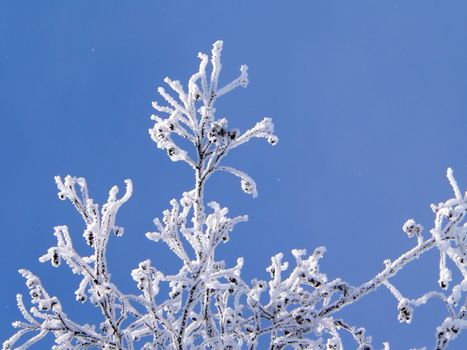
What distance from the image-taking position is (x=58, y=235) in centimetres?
430

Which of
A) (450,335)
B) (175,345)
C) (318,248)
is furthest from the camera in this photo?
(318,248)

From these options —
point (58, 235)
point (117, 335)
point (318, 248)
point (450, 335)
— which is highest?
point (58, 235)

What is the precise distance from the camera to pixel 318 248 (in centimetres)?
514

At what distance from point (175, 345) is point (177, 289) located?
457 mm

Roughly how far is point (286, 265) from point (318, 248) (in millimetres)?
386

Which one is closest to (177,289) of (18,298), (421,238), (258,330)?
(258,330)

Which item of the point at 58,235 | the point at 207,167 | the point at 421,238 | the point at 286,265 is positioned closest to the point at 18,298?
the point at 58,235

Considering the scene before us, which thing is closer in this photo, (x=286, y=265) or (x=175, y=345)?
(x=175, y=345)

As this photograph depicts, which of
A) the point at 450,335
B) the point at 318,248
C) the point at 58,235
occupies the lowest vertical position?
the point at 450,335

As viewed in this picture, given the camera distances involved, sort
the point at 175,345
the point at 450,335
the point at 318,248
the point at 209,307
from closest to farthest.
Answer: the point at 450,335 < the point at 175,345 < the point at 209,307 < the point at 318,248

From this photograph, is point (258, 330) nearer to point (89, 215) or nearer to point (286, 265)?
point (286, 265)

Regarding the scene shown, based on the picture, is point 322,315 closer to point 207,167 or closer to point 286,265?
point 286,265

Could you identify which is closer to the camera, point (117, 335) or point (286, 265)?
point (117, 335)

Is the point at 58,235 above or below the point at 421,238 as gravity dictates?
above
